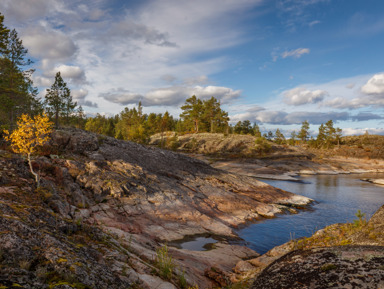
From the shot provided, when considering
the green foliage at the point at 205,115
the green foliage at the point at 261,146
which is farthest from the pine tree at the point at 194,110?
the green foliage at the point at 261,146

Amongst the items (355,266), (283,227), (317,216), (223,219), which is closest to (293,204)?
(317,216)

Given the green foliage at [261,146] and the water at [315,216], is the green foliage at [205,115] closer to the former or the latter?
the green foliage at [261,146]

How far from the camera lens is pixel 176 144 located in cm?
9469

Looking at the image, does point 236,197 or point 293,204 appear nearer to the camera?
point 236,197

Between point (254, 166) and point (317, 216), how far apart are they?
141 feet

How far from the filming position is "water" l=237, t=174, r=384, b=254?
20.1m

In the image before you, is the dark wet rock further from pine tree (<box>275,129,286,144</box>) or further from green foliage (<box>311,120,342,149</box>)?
pine tree (<box>275,129,286,144</box>)

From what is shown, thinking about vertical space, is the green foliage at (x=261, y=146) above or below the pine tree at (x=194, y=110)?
below

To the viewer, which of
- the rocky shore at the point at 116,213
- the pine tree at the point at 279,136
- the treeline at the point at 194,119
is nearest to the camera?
the rocky shore at the point at 116,213

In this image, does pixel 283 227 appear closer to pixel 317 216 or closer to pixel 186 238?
pixel 317 216

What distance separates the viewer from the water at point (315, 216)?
2006 cm

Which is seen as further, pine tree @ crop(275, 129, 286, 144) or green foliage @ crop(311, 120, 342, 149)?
pine tree @ crop(275, 129, 286, 144)

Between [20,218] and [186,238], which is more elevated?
[20,218]

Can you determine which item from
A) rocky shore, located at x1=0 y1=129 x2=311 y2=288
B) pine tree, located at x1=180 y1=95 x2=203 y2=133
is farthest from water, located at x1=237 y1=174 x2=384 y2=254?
pine tree, located at x1=180 y1=95 x2=203 y2=133
